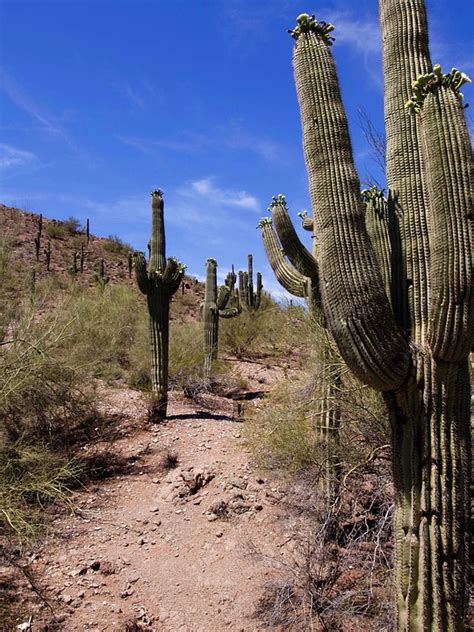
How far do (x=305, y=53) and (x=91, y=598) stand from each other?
611cm

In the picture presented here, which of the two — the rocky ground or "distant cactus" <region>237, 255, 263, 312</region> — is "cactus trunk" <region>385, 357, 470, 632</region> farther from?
"distant cactus" <region>237, 255, 263, 312</region>

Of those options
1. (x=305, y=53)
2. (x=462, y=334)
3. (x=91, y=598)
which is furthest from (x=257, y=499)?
(x=305, y=53)

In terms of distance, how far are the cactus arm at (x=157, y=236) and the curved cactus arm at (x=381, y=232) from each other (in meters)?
7.83

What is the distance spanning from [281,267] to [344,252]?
4.50 m

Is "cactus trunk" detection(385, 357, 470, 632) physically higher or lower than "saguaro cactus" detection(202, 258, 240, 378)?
lower

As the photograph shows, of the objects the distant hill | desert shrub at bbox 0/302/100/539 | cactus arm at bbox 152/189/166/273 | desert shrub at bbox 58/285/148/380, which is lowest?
desert shrub at bbox 0/302/100/539

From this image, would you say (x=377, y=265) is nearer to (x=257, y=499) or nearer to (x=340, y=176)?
(x=340, y=176)

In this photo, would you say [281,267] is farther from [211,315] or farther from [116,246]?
[116,246]

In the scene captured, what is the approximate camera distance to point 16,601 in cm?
631

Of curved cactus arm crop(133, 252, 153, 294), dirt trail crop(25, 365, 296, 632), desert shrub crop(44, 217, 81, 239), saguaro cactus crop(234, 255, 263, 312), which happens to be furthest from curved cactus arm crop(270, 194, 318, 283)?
desert shrub crop(44, 217, 81, 239)

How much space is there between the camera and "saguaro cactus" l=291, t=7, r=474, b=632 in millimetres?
3916

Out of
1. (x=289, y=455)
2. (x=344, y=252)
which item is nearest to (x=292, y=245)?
(x=289, y=455)

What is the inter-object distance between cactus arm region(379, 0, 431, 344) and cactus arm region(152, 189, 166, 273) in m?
8.10

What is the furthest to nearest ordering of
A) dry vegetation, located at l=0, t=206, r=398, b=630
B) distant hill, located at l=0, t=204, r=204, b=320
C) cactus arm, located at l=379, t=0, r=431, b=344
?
distant hill, located at l=0, t=204, r=204, b=320 < dry vegetation, located at l=0, t=206, r=398, b=630 < cactus arm, located at l=379, t=0, r=431, b=344
